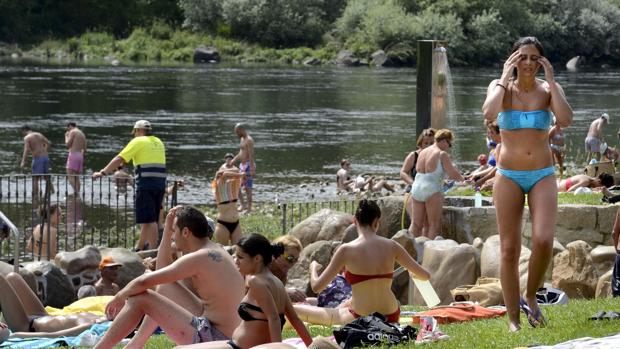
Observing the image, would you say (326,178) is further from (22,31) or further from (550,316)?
(22,31)

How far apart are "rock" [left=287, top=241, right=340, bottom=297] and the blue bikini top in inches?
241

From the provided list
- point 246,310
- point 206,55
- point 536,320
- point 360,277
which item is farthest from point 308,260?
point 206,55

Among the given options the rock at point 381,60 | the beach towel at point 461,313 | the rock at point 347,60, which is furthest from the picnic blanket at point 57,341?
the rock at point 381,60

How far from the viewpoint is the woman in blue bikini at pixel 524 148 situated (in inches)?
291

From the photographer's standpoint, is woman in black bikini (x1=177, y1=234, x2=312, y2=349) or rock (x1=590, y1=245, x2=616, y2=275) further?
rock (x1=590, y1=245, x2=616, y2=275)

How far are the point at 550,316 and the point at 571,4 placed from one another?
7341 cm

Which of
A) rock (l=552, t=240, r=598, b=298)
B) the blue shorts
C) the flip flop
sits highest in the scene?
the flip flop

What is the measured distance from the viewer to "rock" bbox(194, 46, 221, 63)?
245 ft

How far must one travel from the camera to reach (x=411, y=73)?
2643 inches

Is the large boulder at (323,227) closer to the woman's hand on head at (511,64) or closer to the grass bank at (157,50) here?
the woman's hand on head at (511,64)

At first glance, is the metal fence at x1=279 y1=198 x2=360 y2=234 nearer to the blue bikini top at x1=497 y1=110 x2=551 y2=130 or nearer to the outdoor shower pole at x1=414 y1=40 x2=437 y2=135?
the outdoor shower pole at x1=414 y1=40 x2=437 y2=135

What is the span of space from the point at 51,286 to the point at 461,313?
4980 mm

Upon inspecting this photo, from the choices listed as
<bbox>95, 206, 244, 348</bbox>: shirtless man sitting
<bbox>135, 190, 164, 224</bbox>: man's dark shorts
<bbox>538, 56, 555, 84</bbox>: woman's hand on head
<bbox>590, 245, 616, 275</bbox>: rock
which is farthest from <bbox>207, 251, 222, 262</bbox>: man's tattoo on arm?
<bbox>135, 190, 164, 224</bbox>: man's dark shorts

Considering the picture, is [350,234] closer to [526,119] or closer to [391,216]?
[391,216]
